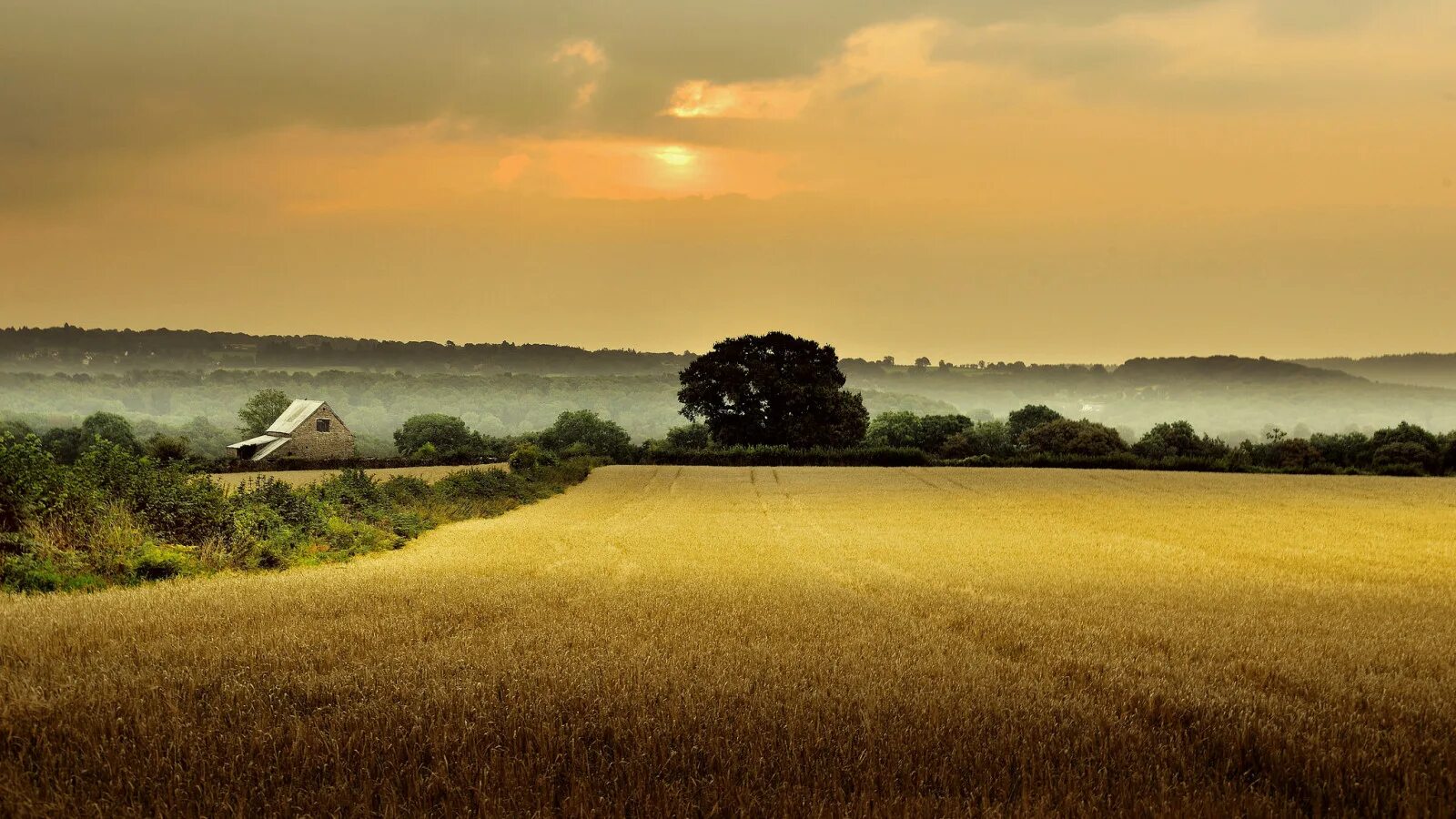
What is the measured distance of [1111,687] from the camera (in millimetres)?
6570

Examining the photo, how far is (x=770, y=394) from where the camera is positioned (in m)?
69.9

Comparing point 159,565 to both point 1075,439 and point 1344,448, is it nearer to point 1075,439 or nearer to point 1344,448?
point 1075,439

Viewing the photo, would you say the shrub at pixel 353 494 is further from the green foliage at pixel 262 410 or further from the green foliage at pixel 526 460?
the green foliage at pixel 262 410

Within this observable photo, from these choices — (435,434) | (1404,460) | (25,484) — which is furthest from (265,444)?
(1404,460)

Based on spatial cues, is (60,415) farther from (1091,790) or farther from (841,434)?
(1091,790)

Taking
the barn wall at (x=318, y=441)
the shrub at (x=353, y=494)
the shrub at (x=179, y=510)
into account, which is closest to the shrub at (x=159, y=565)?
the shrub at (x=179, y=510)

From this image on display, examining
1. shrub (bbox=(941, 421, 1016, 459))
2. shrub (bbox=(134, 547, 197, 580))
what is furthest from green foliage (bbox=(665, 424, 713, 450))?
shrub (bbox=(134, 547, 197, 580))

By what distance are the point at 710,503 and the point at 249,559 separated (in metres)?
21.9

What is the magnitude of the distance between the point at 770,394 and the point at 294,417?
184ft

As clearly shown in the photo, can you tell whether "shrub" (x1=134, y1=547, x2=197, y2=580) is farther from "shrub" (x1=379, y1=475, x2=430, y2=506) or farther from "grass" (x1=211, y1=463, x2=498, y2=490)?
"grass" (x1=211, y1=463, x2=498, y2=490)

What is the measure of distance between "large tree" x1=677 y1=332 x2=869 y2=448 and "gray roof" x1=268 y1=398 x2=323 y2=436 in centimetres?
4489

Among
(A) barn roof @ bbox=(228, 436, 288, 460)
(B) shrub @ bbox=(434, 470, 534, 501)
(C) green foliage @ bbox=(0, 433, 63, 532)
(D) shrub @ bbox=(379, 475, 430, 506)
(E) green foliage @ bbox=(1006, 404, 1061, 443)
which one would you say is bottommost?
(A) barn roof @ bbox=(228, 436, 288, 460)

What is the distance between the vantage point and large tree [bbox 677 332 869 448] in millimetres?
69312

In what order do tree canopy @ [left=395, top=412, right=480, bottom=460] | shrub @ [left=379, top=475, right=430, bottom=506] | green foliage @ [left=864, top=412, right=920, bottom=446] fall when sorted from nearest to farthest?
shrub @ [left=379, top=475, right=430, bottom=506], green foliage @ [left=864, top=412, right=920, bottom=446], tree canopy @ [left=395, top=412, right=480, bottom=460]
